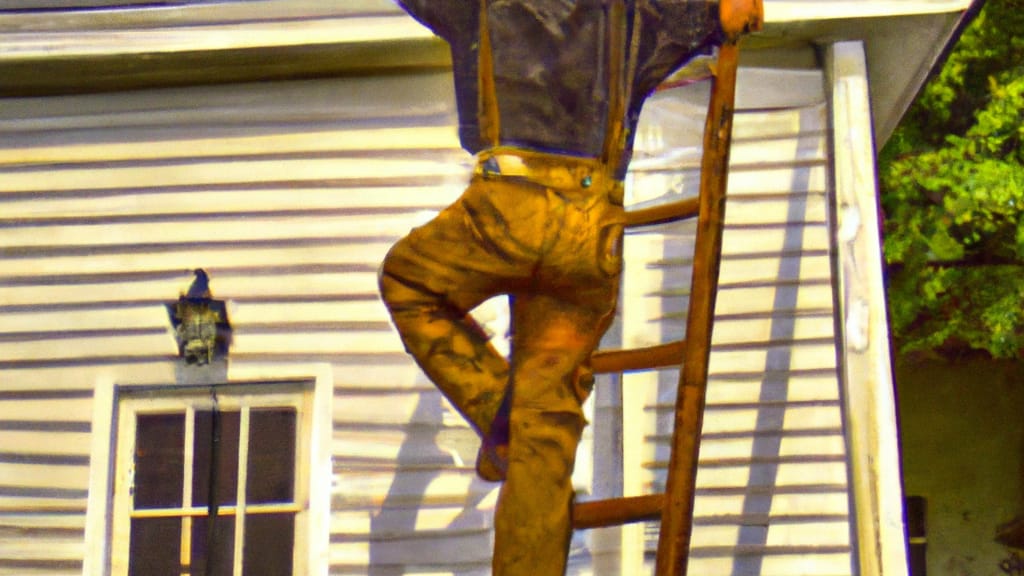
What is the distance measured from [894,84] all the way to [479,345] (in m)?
3.14

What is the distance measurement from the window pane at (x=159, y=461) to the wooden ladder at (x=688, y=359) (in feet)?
8.48

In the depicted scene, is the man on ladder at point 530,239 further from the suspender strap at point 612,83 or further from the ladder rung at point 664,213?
the ladder rung at point 664,213

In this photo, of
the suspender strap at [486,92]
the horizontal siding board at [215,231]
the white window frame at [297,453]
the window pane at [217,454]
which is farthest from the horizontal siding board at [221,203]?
the suspender strap at [486,92]

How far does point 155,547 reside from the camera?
4805 mm

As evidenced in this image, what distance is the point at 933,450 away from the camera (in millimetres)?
10414

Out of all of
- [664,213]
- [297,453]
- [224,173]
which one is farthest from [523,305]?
[224,173]

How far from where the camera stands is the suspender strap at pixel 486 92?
274cm

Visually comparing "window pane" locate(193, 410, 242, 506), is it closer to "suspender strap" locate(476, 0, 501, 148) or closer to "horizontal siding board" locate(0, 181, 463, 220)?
"horizontal siding board" locate(0, 181, 463, 220)

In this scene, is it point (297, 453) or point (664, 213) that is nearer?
point (664, 213)

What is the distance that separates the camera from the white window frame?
15.4 feet

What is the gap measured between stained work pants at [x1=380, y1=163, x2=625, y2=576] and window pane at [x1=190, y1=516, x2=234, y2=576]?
237 cm

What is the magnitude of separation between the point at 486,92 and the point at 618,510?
97 cm

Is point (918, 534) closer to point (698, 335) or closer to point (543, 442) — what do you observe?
point (698, 335)

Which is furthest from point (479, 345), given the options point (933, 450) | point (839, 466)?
point (933, 450)
